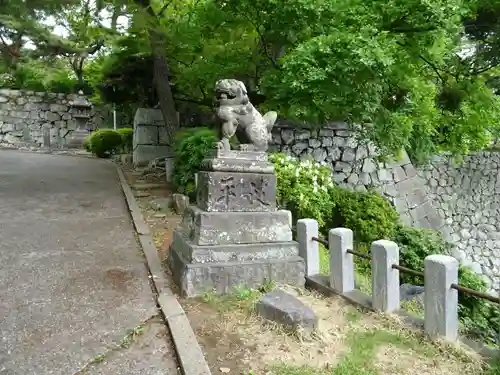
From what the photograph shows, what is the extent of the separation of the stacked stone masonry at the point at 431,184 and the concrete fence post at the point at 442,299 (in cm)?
531

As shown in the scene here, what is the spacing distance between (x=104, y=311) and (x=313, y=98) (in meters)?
3.93

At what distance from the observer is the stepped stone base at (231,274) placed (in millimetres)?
3508

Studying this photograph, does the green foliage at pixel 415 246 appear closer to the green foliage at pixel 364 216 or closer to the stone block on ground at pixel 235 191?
the green foliage at pixel 364 216

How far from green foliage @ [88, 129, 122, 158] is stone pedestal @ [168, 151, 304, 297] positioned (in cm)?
1081

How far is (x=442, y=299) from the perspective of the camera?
9.12 ft

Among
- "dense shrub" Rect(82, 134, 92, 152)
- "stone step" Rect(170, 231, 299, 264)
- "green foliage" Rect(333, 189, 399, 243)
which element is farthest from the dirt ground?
"dense shrub" Rect(82, 134, 92, 152)

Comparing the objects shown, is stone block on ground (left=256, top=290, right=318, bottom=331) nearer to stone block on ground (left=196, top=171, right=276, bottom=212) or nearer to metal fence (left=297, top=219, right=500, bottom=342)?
metal fence (left=297, top=219, right=500, bottom=342)

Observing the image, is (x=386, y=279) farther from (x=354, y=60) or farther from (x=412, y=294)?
(x=354, y=60)

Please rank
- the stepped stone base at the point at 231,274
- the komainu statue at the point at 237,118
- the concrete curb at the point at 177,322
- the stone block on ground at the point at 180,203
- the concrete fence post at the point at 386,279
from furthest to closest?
the stone block on ground at the point at 180,203 < the komainu statue at the point at 237,118 < the stepped stone base at the point at 231,274 < the concrete fence post at the point at 386,279 < the concrete curb at the point at 177,322

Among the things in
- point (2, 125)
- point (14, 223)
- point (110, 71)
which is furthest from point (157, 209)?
point (2, 125)

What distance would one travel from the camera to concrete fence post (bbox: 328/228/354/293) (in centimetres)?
365

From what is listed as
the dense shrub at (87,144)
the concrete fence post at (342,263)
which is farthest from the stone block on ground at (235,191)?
the dense shrub at (87,144)

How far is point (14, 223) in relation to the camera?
563cm

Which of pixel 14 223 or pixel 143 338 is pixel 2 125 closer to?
pixel 14 223
